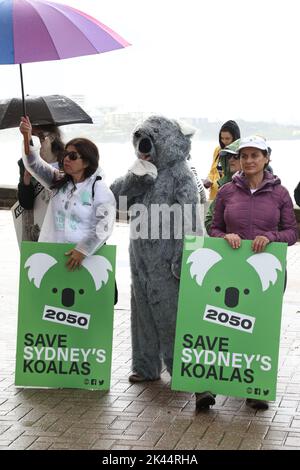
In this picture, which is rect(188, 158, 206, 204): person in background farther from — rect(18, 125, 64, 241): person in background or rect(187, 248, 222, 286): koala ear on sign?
rect(18, 125, 64, 241): person in background

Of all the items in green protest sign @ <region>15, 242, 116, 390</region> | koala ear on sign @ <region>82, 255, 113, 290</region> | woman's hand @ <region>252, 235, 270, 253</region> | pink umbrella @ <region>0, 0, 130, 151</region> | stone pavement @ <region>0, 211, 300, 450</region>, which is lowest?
stone pavement @ <region>0, 211, 300, 450</region>

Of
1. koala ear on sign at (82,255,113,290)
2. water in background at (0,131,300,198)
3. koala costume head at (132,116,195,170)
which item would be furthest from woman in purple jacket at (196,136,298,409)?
water in background at (0,131,300,198)

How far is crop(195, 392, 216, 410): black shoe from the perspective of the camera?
5945 mm

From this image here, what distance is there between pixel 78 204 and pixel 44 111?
89cm

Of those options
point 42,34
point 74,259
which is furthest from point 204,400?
point 42,34

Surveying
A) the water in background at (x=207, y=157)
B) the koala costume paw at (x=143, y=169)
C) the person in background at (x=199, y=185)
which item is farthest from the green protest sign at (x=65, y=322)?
the water in background at (x=207, y=157)

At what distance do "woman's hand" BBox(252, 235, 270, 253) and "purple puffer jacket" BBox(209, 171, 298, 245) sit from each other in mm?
79

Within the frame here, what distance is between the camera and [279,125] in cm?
1445

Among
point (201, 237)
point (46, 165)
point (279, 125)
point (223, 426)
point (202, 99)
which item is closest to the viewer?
point (223, 426)

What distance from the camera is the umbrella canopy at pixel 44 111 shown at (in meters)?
6.66

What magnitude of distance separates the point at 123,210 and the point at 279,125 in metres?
8.43

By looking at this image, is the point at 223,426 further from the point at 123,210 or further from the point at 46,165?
the point at 46,165

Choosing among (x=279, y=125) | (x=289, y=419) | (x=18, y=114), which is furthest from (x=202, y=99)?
(x=289, y=419)

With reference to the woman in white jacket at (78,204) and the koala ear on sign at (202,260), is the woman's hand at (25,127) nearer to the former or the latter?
the woman in white jacket at (78,204)
